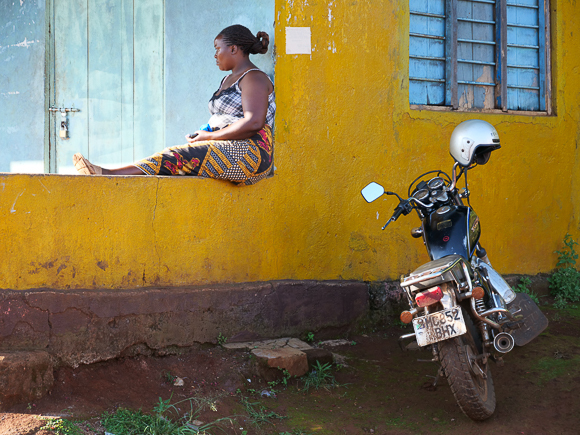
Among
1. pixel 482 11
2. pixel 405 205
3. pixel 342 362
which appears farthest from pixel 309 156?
pixel 482 11

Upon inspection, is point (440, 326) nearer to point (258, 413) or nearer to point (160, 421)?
point (258, 413)

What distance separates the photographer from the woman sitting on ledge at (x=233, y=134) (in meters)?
3.57

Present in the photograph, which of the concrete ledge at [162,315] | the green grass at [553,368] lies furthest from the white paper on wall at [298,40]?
the green grass at [553,368]

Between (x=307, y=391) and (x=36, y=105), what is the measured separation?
132 inches

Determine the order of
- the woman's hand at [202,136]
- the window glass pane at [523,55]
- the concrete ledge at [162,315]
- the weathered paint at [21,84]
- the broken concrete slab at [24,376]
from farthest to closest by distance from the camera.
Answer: the window glass pane at [523,55]
the weathered paint at [21,84]
the woman's hand at [202,136]
the concrete ledge at [162,315]
the broken concrete slab at [24,376]

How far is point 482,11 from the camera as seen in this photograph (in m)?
4.89

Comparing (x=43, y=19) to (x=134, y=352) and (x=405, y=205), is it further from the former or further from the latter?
(x=405, y=205)

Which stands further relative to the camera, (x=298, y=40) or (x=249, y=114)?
(x=298, y=40)

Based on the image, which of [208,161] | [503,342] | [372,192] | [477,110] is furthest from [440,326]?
[477,110]

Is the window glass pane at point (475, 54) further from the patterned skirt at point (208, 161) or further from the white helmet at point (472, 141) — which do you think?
the patterned skirt at point (208, 161)

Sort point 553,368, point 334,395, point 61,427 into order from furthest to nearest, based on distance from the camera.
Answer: point 553,368 < point 334,395 < point 61,427

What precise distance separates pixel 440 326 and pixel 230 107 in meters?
2.08

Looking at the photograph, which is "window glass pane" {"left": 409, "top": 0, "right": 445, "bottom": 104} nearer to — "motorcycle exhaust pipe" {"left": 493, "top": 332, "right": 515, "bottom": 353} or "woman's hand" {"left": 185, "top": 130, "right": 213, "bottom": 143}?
"woman's hand" {"left": 185, "top": 130, "right": 213, "bottom": 143}

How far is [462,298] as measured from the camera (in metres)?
2.69
